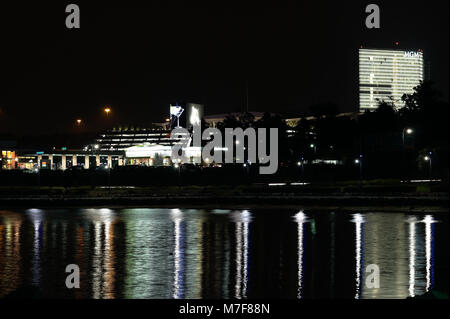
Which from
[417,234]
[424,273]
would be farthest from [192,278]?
[417,234]

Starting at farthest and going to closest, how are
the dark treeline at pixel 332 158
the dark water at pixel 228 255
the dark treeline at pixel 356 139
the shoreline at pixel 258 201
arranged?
the dark treeline at pixel 356 139, the dark treeline at pixel 332 158, the shoreline at pixel 258 201, the dark water at pixel 228 255

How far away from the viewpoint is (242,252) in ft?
91.8

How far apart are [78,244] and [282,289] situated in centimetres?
1346

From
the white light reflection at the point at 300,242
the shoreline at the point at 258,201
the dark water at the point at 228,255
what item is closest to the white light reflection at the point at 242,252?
the dark water at the point at 228,255

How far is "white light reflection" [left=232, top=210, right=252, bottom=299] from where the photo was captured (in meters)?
20.3

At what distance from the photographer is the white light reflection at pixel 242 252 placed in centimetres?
2033

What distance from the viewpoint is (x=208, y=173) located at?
97875 millimetres

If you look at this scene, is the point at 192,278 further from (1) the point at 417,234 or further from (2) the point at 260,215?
Answer: (2) the point at 260,215

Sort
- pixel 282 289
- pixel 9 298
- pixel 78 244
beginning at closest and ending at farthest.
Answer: pixel 9 298, pixel 282 289, pixel 78 244

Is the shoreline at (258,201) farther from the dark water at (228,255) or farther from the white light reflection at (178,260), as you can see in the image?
the white light reflection at (178,260)

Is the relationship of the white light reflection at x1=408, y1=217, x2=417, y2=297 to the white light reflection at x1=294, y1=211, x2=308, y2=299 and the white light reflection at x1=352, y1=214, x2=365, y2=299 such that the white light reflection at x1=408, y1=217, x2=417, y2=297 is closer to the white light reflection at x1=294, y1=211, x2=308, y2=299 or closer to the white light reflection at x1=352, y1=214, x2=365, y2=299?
the white light reflection at x1=352, y1=214, x2=365, y2=299

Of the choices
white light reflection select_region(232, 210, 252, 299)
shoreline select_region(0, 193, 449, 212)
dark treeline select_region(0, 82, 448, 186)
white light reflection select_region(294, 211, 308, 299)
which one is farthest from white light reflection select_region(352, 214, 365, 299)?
dark treeline select_region(0, 82, 448, 186)

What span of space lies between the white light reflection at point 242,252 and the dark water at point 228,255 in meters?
0.03

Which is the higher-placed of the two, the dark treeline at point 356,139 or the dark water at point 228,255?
the dark treeline at point 356,139
